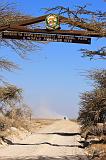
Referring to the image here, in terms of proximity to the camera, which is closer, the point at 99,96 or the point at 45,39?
the point at 45,39

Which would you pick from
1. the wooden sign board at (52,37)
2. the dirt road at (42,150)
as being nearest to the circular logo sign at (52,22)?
the wooden sign board at (52,37)

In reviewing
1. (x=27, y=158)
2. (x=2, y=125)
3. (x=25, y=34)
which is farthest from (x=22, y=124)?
(x=25, y=34)

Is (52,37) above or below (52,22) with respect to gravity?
below

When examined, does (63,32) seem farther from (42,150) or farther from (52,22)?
(42,150)

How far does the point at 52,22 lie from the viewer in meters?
17.6

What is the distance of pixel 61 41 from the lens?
58.4ft

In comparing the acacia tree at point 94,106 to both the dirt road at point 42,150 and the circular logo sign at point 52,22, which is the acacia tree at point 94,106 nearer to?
the dirt road at point 42,150

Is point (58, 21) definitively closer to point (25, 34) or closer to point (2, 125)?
point (25, 34)

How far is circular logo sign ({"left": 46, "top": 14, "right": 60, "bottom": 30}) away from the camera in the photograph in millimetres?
17375

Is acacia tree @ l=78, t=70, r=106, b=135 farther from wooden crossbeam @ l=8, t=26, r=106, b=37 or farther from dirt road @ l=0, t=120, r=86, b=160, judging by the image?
wooden crossbeam @ l=8, t=26, r=106, b=37

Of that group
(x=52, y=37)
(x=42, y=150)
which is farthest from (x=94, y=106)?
(x=52, y=37)

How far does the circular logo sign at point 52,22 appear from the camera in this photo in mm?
17375

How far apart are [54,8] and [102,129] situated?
22.6 m

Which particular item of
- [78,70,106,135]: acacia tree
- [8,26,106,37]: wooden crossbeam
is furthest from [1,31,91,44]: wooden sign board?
[78,70,106,135]: acacia tree
